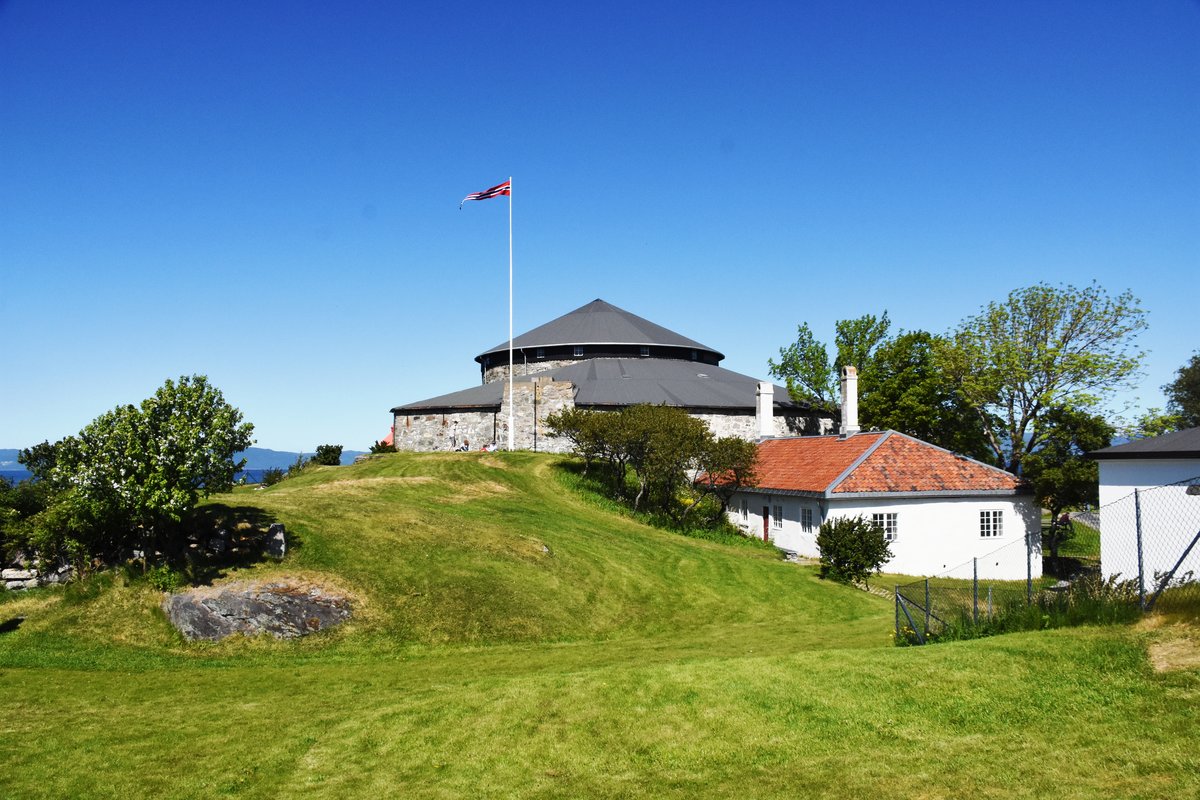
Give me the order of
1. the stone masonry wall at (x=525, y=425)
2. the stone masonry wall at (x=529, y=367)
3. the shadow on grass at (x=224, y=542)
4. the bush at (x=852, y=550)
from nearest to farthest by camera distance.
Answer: the shadow on grass at (x=224, y=542), the bush at (x=852, y=550), the stone masonry wall at (x=525, y=425), the stone masonry wall at (x=529, y=367)

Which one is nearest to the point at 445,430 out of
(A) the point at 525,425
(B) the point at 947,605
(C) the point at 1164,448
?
(A) the point at 525,425

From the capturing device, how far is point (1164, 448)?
25094 mm

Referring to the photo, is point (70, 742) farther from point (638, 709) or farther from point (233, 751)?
point (638, 709)

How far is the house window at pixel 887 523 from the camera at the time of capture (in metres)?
32.2

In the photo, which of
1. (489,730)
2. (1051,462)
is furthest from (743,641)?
(1051,462)

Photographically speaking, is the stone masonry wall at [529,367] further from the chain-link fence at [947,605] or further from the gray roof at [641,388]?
the chain-link fence at [947,605]

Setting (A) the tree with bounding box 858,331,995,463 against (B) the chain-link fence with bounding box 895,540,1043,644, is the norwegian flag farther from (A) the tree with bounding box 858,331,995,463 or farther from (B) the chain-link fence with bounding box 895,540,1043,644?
(B) the chain-link fence with bounding box 895,540,1043,644

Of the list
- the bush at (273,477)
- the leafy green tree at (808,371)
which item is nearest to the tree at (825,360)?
the leafy green tree at (808,371)

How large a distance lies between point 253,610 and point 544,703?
1086 cm

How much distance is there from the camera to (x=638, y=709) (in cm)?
1204

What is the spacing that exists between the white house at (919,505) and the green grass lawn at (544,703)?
992cm

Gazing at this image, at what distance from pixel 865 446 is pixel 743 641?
17.3 meters

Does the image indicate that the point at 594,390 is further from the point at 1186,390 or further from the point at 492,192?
the point at 1186,390

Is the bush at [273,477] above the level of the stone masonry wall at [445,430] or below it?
→ below
